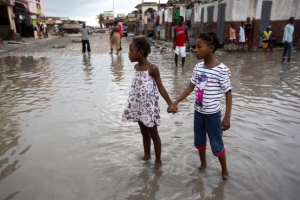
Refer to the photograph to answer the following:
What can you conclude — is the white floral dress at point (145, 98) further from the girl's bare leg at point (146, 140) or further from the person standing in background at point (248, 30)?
the person standing in background at point (248, 30)

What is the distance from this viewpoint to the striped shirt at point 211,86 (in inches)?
95.0

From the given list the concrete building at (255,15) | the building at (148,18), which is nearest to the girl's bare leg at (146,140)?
the concrete building at (255,15)

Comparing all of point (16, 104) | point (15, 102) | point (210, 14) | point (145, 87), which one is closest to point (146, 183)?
point (145, 87)

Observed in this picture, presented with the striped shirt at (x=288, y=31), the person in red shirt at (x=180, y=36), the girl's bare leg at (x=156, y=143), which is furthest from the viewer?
the striped shirt at (x=288, y=31)

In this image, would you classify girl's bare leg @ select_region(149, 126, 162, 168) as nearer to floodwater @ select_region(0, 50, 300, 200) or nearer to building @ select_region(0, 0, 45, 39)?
floodwater @ select_region(0, 50, 300, 200)

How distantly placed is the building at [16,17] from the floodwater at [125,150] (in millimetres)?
21190

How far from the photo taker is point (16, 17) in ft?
93.0

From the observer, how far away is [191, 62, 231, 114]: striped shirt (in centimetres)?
241

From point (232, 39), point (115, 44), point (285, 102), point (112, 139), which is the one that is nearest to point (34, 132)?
point (112, 139)

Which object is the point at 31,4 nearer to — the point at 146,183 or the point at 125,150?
the point at 125,150

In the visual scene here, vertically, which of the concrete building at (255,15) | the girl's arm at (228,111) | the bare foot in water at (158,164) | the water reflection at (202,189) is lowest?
the water reflection at (202,189)

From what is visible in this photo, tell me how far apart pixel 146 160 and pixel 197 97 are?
3.61 ft

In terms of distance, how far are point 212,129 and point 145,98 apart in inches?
30.2

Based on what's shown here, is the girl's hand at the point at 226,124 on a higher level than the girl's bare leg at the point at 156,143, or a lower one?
higher
